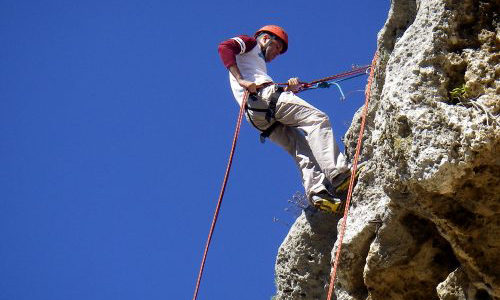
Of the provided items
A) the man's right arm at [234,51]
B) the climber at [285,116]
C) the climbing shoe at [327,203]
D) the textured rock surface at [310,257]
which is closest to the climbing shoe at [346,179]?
the climber at [285,116]

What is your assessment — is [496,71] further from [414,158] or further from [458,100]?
[414,158]

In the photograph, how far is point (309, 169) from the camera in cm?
768

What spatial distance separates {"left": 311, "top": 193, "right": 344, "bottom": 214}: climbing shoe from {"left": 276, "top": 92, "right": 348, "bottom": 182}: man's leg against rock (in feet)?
0.68

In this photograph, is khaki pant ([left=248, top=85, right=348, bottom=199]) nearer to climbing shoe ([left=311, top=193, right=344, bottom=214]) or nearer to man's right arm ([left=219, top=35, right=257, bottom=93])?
climbing shoe ([left=311, top=193, right=344, bottom=214])

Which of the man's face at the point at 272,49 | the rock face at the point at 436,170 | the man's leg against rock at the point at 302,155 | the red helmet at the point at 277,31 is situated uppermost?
the red helmet at the point at 277,31

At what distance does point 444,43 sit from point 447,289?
2.16 m

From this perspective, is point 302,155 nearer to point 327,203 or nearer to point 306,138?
point 306,138

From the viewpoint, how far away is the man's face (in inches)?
344

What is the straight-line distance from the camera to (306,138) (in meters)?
7.72

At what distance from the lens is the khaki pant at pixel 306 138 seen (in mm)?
7391

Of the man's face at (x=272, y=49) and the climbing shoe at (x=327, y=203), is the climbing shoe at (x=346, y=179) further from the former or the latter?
the man's face at (x=272, y=49)

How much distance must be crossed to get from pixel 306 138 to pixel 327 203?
885 millimetres

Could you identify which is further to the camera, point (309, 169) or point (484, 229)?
point (309, 169)

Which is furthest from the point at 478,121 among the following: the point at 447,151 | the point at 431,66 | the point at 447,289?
the point at 447,289
